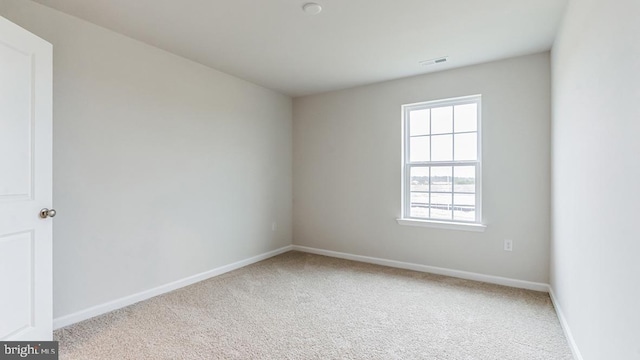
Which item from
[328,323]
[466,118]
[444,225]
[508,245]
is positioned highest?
[466,118]

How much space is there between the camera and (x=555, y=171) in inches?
109

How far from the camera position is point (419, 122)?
386 cm

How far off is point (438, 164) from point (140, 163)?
3233mm

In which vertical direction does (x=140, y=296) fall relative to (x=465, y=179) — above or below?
below

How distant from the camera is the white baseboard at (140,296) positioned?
2365 millimetres

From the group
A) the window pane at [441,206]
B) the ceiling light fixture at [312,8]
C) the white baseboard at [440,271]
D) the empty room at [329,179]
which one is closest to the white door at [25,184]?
the empty room at [329,179]

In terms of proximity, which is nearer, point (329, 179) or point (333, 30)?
point (333, 30)

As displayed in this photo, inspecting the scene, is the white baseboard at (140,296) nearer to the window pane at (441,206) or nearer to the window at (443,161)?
the window at (443,161)

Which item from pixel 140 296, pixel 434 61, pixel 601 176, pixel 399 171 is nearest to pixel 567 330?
pixel 601 176

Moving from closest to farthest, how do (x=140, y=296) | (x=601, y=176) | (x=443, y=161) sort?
1. (x=601, y=176)
2. (x=140, y=296)
3. (x=443, y=161)

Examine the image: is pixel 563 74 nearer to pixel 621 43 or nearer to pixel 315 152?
pixel 621 43

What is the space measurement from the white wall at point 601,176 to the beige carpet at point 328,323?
439 millimetres

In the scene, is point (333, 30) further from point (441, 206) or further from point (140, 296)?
point (140, 296)

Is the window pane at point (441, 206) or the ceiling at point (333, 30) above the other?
the ceiling at point (333, 30)
